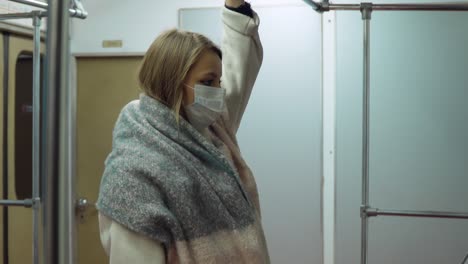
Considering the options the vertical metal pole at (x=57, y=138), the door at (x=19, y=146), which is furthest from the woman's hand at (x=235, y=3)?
the door at (x=19, y=146)

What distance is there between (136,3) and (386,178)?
1.68 m

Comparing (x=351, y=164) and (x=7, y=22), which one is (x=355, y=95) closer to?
(x=351, y=164)

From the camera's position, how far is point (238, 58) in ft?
3.85

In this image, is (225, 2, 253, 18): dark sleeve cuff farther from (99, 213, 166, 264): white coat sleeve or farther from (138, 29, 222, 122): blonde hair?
(99, 213, 166, 264): white coat sleeve

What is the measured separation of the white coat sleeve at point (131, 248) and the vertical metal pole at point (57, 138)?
0.47 m

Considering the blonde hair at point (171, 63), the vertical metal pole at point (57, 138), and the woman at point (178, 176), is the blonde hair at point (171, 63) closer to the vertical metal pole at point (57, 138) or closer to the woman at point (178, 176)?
the woman at point (178, 176)

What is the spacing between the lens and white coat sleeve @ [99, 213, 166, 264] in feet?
2.96

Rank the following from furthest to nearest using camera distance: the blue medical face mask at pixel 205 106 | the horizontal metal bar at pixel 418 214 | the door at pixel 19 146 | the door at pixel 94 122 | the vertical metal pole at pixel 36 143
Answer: the door at pixel 94 122 → the door at pixel 19 146 → the vertical metal pole at pixel 36 143 → the horizontal metal bar at pixel 418 214 → the blue medical face mask at pixel 205 106

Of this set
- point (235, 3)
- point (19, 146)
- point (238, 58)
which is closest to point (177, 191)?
point (238, 58)

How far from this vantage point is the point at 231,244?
102cm

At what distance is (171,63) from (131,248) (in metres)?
0.35

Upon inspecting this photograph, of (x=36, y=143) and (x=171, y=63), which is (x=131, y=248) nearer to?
(x=171, y=63)

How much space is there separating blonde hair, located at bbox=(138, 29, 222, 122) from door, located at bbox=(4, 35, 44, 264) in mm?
2040

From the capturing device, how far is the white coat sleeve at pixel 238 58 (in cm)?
117
